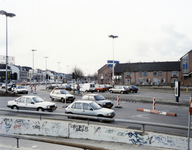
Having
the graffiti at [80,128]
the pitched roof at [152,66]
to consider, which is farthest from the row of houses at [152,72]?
the graffiti at [80,128]

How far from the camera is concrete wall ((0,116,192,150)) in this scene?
6.99m

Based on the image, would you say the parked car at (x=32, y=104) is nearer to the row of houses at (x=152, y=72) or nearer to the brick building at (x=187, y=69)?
the brick building at (x=187, y=69)

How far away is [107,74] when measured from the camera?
77500 millimetres

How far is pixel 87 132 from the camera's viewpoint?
27.3 ft

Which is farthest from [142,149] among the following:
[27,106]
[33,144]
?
[27,106]

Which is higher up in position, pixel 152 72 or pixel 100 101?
pixel 152 72

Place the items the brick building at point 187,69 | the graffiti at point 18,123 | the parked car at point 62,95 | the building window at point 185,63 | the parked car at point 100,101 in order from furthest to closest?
the building window at point 185,63 → the brick building at point 187,69 → the parked car at point 62,95 → the parked car at point 100,101 → the graffiti at point 18,123

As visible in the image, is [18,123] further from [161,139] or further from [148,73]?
[148,73]

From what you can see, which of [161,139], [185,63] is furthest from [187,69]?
[161,139]

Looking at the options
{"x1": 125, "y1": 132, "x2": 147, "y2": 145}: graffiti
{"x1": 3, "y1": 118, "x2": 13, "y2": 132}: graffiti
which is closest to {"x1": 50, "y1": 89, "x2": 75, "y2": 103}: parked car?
{"x1": 3, "y1": 118, "x2": 13, "y2": 132}: graffiti

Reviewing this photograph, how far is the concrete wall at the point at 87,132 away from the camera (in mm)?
6988

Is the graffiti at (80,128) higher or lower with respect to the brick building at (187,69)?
lower

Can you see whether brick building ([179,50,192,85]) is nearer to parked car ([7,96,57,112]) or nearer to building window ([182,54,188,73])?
building window ([182,54,188,73])

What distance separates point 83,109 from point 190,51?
5281 cm
